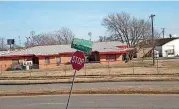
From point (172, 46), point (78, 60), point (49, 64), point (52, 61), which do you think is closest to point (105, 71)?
point (49, 64)

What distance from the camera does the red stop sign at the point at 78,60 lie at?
35.3 feet

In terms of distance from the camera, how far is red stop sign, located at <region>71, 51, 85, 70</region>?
35.3 feet

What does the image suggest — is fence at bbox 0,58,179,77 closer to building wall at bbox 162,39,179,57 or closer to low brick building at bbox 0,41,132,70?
low brick building at bbox 0,41,132,70

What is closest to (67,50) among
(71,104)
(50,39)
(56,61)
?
(56,61)

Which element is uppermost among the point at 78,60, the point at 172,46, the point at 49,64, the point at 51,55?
the point at 172,46

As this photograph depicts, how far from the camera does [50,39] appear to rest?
5753 inches

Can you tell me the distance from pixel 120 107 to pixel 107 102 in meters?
1.88

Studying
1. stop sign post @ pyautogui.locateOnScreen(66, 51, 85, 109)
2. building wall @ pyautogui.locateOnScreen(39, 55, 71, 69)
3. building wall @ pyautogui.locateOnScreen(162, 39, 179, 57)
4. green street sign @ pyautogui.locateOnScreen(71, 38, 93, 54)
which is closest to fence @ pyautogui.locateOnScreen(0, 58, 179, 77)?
building wall @ pyautogui.locateOnScreen(39, 55, 71, 69)

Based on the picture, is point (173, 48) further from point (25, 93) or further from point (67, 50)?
point (25, 93)

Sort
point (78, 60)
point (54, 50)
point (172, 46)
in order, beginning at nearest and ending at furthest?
point (78, 60) → point (54, 50) → point (172, 46)

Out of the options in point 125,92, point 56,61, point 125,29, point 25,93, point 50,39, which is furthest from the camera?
point 50,39

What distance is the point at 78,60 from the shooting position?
35.6 ft

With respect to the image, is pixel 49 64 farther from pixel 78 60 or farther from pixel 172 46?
pixel 172 46

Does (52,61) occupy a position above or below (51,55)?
below
